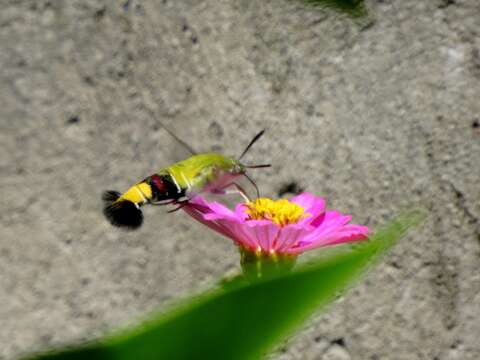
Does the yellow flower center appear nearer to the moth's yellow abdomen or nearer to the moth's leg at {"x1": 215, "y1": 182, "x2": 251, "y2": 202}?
the moth's leg at {"x1": 215, "y1": 182, "x2": 251, "y2": 202}

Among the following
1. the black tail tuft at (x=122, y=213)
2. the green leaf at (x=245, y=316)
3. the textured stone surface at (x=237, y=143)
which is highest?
the green leaf at (x=245, y=316)

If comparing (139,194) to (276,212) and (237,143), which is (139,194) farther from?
(237,143)

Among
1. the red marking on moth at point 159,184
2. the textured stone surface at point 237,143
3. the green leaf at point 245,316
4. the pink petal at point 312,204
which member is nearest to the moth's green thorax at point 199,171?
the red marking on moth at point 159,184

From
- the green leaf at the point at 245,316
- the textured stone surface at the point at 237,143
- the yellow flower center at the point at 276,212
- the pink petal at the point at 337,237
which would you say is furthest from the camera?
the textured stone surface at the point at 237,143

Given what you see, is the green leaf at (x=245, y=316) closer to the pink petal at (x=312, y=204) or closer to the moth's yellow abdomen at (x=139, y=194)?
the moth's yellow abdomen at (x=139, y=194)

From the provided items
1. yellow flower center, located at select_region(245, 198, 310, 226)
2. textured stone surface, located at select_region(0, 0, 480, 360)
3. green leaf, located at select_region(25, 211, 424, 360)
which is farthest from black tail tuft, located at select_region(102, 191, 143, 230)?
textured stone surface, located at select_region(0, 0, 480, 360)

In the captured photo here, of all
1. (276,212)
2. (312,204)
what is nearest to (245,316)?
(276,212)

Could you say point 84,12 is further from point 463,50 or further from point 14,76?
point 463,50
